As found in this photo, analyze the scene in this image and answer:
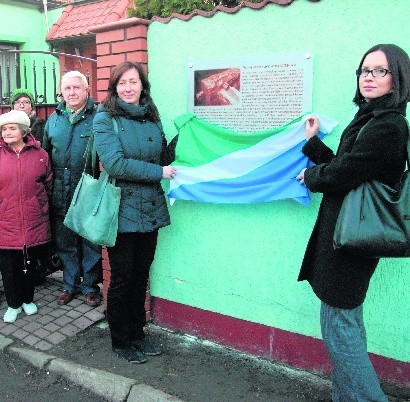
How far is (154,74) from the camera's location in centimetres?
357

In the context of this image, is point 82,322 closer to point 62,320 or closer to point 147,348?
point 62,320

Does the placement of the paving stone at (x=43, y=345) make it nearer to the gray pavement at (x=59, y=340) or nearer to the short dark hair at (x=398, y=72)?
the gray pavement at (x=59, y=340)

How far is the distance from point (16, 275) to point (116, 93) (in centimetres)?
193

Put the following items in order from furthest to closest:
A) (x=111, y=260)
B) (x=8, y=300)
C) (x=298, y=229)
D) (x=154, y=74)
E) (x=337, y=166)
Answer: (x=8, y=300), (x=154, y=74), (x=111, y=260), (x=298, y=229), (x=337, y=166)

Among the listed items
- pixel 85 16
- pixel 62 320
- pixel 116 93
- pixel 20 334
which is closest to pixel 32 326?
pixel 20 334

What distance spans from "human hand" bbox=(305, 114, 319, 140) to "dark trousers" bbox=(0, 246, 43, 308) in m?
2.65

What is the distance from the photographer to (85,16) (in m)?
9.97

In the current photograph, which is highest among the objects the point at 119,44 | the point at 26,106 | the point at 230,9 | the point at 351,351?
the point at 230,9

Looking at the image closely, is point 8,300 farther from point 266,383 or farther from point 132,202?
point 266,383

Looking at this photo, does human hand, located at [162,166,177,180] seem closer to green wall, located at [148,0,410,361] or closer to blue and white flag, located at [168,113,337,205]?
blue and white flag, located at [168,113,337,205]

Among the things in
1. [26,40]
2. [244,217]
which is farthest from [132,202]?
[26,40]

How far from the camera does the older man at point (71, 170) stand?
411 cm

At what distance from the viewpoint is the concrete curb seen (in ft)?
9.66

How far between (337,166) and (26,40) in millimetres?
10576
